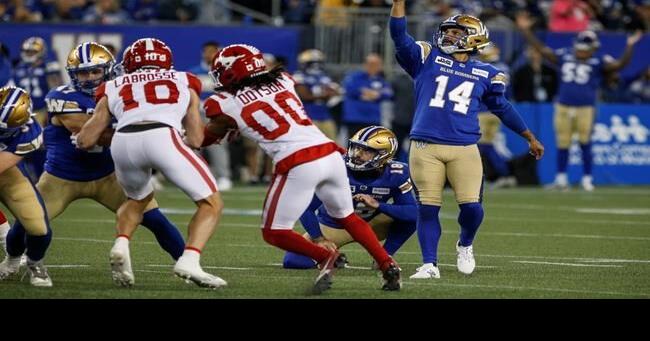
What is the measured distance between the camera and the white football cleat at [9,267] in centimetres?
813

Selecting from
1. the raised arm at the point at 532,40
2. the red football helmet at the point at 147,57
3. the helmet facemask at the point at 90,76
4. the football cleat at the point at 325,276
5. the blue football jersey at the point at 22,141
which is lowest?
the raised arm at the point at 532,40

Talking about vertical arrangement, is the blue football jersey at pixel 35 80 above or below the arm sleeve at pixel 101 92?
below

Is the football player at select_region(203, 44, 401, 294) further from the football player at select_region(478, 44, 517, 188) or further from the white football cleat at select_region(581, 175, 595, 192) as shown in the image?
the football player at select_region(478, 44, 517, 188)

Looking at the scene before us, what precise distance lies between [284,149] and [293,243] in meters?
0.54

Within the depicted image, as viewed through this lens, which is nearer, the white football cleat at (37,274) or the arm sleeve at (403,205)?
the white football cleat at (37,274)

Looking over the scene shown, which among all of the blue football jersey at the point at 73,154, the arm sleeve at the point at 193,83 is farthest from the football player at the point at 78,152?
the arm sleeve at the point at 193,83

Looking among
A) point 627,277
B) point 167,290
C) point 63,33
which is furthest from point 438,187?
point 63,33

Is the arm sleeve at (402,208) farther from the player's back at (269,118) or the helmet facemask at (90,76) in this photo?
the helmet facemask at (90,76)

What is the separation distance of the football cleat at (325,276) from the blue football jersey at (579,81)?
437 inches

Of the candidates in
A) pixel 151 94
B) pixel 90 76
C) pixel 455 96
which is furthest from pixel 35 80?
pixel 151 94

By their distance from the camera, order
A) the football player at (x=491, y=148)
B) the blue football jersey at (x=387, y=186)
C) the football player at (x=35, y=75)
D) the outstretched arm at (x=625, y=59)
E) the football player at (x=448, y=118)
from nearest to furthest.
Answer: the football player at (x=448, y=118), the blue football jersey at (x=387, y=186), the football player at (x=35, y=75), the outstretched arm at (x=625, y=59), the football player at (x=491, y=148)

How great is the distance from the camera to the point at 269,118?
24.4 ft

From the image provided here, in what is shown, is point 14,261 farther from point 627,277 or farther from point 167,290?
point 627,277

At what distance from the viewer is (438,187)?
28.8ft
